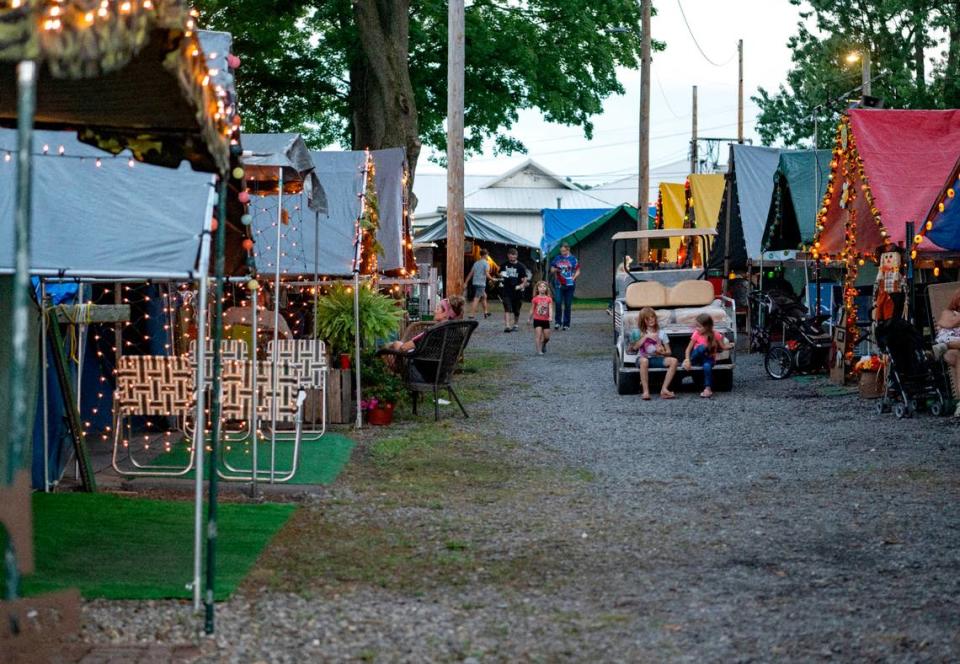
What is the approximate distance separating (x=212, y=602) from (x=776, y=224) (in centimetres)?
1862

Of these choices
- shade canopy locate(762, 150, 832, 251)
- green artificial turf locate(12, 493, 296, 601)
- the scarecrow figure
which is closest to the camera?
green artificial turf locate(12, 493, 296, 601)

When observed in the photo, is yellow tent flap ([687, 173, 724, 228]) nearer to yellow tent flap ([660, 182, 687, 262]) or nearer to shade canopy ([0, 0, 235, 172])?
yellow tent flap ([660, 182, 687, 262])

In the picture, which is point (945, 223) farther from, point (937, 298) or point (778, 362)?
point (778, 362)

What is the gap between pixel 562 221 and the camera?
4522 cm

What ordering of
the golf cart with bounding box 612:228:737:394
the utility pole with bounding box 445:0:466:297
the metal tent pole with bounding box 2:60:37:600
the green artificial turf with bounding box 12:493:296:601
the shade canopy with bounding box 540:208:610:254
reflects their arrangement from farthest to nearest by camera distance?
the shade canopy with bounding box 540:208:610:254 → the utility pole with bounding box 445:0:466:297 → the golf cart with bounding box 612:228:737:394 → the green artificial turf with bounding box 12:493:296:601 → the metal tent pole with bounding box 2:60:37:600

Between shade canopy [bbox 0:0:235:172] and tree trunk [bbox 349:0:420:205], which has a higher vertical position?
tree trunk [bbox 349:0:420:205]

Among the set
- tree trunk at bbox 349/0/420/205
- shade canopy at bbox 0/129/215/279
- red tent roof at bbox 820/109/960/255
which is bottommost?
shade canopy at bbox 0/129/215/279

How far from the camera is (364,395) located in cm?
1391

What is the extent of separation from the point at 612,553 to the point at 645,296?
10513 millimetres

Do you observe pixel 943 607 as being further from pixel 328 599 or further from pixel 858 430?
pixel 858 430

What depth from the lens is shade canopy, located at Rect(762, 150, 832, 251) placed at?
2272cm

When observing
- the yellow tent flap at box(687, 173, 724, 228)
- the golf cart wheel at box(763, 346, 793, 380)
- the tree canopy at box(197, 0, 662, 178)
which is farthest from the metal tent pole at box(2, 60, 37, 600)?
the yellow tent flap at box(687, 173, 724, 228)

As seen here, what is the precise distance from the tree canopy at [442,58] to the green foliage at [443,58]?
0.03 m

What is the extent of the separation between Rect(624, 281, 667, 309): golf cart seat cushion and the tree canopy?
12039 millimetres
